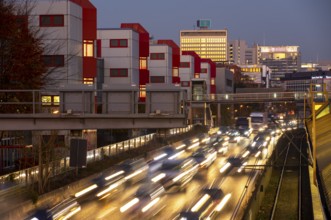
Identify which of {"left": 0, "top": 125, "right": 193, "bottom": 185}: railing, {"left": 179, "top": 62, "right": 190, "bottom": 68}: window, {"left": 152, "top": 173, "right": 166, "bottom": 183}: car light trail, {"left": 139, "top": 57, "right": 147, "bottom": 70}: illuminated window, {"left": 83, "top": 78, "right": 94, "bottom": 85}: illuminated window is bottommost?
{"left": 152, "top": 173, "right": 166, "bottom": 183}: car light trail

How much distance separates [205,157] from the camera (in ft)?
146

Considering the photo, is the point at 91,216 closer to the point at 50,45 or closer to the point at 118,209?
the point at 118,209

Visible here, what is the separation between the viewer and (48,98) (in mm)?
37125

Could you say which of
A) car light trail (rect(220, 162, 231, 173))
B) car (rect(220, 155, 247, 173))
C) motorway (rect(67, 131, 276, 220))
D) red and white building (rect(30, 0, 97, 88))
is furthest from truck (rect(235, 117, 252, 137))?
red and white building (rect(30, 0, 97, 88))

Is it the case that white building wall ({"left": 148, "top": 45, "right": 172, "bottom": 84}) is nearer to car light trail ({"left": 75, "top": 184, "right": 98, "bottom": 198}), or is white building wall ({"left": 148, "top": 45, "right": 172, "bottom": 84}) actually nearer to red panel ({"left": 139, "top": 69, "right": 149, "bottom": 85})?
red panel ({"left": 139, "top": 69, "right": 149, "bottom": 85})

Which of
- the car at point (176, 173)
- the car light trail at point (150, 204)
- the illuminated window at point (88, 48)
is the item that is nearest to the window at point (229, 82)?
the car at point (176, 173)

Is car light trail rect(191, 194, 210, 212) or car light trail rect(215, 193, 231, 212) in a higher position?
car light trail rect(191, 194, 210, 212)

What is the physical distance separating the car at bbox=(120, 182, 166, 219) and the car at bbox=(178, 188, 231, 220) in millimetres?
1579

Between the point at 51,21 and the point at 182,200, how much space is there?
17.1 metres

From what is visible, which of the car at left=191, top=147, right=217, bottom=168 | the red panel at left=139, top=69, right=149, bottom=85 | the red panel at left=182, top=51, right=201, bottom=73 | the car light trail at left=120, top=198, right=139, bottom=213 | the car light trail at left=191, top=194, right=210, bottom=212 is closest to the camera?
the car light trail at left=191, top=194, right=210, bottom=212

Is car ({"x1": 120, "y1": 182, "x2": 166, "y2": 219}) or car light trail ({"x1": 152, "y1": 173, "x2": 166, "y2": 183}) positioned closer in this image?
car ({"x1": 120, "y1": 182, "x2": 166, "y2": 219})

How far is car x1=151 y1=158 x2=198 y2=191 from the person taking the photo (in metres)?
31.6

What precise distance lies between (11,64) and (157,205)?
11.7 metres

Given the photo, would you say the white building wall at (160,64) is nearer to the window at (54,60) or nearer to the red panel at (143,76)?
the red panel at (143,76)
